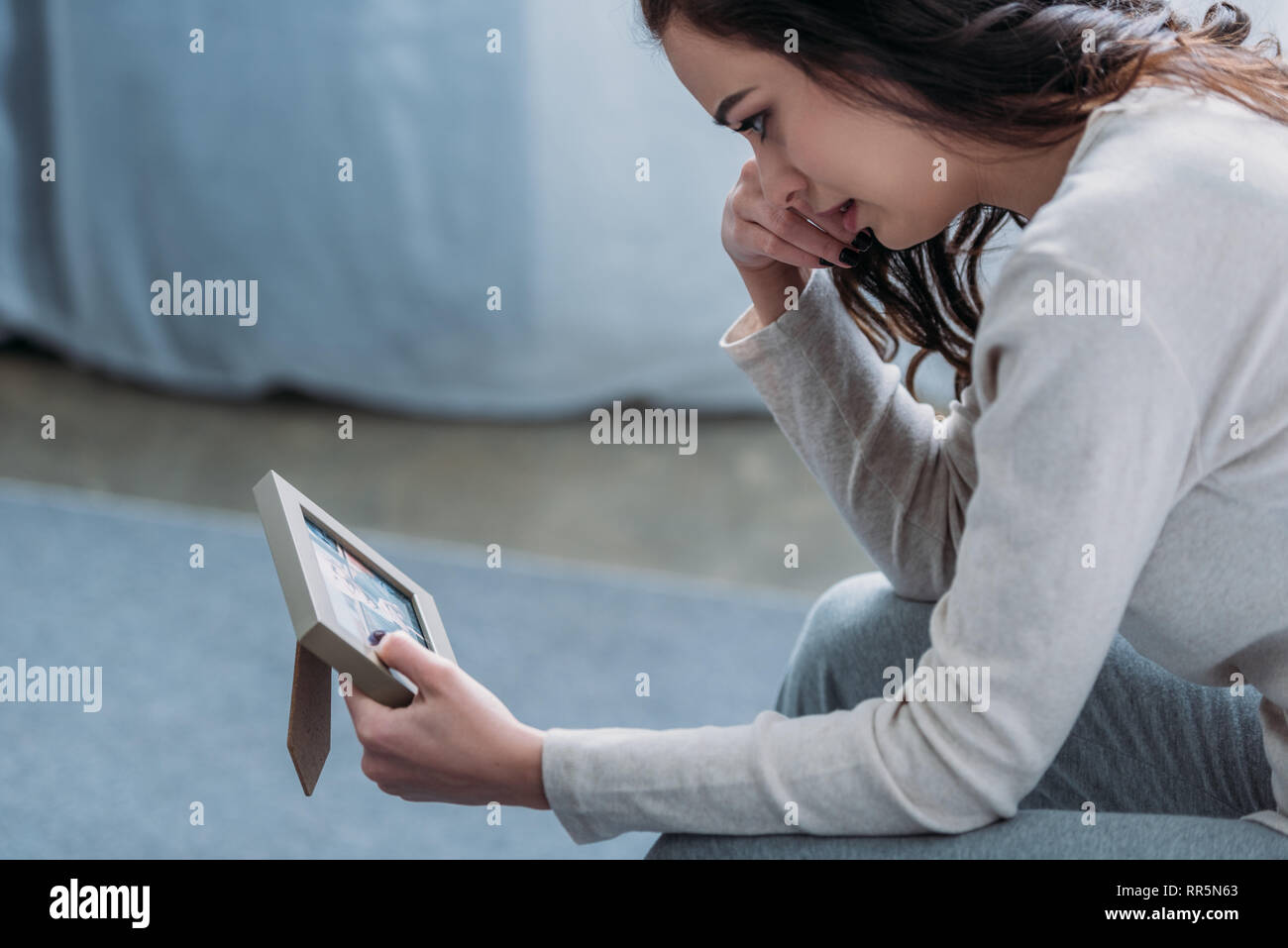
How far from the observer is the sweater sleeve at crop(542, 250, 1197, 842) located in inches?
22.9

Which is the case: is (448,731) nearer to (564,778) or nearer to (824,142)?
(564,778)

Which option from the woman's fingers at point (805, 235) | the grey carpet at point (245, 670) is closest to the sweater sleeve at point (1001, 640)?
the woman's fingers at point (805, 235)

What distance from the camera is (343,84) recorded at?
7.50ft

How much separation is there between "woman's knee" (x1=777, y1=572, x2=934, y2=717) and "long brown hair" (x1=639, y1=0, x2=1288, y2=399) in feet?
1.10

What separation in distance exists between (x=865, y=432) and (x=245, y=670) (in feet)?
2.95

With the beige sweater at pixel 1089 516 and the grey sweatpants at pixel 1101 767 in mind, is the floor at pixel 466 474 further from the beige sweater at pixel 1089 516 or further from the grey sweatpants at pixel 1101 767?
the beige sweater at pixel 1089 516

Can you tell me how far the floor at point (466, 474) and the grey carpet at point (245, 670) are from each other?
0.08 m

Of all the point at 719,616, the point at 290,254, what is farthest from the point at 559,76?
the point at 719,616

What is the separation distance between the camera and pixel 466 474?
2229mm

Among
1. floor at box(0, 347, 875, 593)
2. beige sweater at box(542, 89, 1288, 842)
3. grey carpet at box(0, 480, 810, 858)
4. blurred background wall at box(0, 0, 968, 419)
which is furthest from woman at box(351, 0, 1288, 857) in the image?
blurred background wall at box(0, 0, 968, 419)

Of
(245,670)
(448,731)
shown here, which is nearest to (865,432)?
(448,731)

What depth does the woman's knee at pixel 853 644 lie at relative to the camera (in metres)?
0.90

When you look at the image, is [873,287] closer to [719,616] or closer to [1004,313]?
[1004,313]

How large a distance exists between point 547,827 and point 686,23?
821 mm
